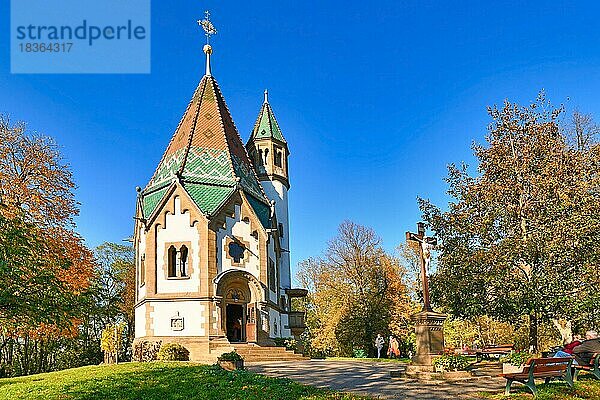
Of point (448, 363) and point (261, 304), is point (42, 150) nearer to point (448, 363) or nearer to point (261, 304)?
point (261, 304)

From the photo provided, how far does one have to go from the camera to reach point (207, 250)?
95.0 feet

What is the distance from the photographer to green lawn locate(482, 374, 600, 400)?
471 inches

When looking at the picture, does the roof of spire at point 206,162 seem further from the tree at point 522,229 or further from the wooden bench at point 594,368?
the wooden bench at point 594,368

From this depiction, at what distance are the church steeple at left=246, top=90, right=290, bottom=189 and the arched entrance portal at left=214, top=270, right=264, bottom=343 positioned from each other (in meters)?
10.1

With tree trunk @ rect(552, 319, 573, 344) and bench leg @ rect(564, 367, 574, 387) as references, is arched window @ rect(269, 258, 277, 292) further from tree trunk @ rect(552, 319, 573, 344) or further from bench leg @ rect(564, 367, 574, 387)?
bench leg @ rect(564, 367, 574, 387)

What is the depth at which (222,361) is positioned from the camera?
1956 cm

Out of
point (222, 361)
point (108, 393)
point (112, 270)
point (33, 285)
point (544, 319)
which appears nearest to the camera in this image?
point (33, 285)

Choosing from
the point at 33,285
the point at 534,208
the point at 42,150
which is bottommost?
the point at 33,285

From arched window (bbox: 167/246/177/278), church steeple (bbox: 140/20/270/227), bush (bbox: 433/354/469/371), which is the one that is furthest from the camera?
church steeple (bbox: 140/20/270/227)

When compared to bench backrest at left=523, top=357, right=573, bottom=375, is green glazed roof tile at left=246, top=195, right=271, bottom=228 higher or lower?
higher

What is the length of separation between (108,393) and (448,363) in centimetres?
895

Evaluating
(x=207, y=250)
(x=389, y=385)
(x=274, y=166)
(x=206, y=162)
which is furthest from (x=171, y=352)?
(x=274, y=166)

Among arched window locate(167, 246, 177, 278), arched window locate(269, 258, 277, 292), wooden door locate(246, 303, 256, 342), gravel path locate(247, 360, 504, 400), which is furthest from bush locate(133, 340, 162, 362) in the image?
gravel path locate(247, 360, 504, 400)

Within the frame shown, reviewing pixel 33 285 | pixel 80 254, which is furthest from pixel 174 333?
pixel 33 285
